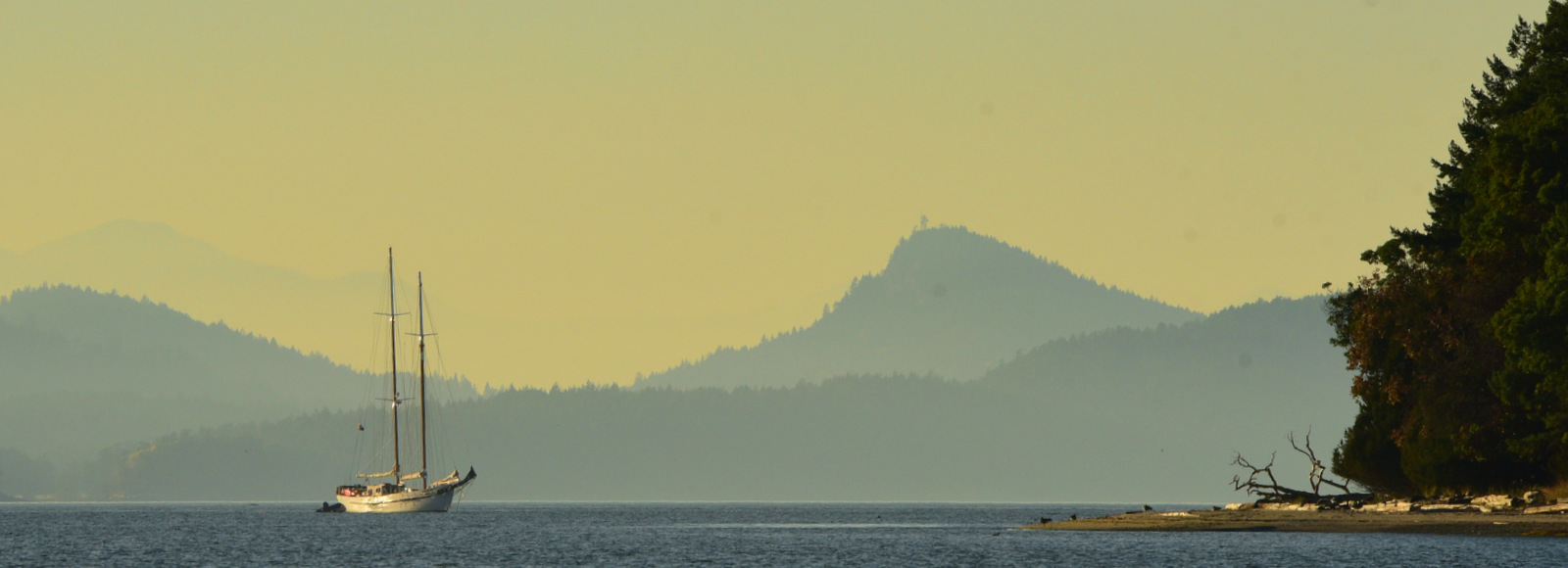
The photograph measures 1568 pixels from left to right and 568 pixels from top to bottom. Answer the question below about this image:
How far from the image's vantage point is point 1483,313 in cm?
9394

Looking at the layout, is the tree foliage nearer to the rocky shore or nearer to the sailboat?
the rocky shore

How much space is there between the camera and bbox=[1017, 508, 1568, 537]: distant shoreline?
8869 centimetres

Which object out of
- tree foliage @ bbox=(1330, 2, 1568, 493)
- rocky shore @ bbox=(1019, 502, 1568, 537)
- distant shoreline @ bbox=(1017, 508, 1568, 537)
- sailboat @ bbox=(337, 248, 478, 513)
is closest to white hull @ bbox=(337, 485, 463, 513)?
sailboat @ bbox=(337, 248, 478, 513)

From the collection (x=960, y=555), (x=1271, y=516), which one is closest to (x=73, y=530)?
(x=960, y=555)

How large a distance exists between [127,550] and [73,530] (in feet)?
173

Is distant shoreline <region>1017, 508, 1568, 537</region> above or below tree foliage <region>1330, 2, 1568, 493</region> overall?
below

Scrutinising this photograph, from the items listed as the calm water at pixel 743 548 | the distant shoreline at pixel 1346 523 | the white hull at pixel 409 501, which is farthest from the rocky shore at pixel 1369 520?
the white hull at pixel 409 501

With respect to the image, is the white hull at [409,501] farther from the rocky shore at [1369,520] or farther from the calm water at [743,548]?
the rocky shore at [1369,520]

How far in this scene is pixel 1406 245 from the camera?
331 feet

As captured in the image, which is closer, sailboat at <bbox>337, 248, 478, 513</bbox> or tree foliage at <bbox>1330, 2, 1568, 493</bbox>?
tree foliage at <bbox>1330, 2, 1568, 493</bbox>

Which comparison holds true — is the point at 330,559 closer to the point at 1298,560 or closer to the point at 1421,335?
the point at 1298,560

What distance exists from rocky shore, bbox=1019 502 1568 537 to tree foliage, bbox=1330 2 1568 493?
2793 millimetres

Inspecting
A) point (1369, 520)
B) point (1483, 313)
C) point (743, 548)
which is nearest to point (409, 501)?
point (743, 548)

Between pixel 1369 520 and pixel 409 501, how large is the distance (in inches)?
4612
